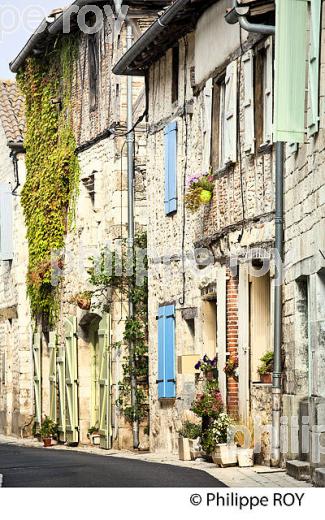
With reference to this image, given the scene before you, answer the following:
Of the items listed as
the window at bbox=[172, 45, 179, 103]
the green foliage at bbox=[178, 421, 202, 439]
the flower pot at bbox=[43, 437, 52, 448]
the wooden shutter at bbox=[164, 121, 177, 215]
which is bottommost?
the flower pot at bbox=[43, 437, 52, 448]

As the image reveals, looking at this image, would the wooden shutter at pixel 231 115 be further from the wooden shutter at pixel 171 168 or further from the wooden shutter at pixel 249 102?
the wooden shutter at pixel 171 168

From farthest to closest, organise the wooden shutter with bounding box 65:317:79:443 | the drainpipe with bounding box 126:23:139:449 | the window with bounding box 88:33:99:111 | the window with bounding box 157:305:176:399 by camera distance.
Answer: the wooden shutter with bounding box 65:317:79:443
the window with bounding box 88:33:99:111
the drainpipe with bounding box 126:23:139:449
the window with bounding box 157:305:176:399

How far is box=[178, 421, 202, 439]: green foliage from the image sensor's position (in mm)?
16750

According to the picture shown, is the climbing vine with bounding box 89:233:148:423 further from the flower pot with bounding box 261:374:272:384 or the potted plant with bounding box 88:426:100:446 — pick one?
the flower pot with bounding box 261:374:272:384

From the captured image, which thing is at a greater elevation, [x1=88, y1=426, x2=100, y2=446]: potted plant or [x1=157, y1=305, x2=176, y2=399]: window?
[x1=157, y1=305, x2=176, y2=399]: window

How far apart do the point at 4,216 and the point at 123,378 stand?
910cm

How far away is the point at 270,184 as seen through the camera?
14992 millimetres

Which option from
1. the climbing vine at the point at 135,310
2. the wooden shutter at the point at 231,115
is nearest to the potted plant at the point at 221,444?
the wooden shutter at the point at 231,115

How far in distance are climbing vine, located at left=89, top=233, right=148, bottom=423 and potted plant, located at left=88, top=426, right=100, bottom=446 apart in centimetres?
170

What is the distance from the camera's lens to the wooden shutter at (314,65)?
12.7 meters

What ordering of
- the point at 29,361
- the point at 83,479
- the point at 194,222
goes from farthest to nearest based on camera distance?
1. the point at 29,361
2. the point at 194,222
3. the point at 83,479

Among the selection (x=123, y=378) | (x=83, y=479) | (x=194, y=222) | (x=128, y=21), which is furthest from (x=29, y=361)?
(x=83, y=479)

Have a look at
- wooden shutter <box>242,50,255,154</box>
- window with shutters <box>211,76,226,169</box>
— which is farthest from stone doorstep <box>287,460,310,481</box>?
window with shutters <box>211,76,226,169</box>
